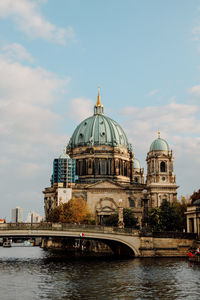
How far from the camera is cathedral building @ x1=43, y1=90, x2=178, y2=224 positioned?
140 m

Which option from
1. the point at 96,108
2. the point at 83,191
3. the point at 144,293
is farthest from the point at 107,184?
the point at 144,293

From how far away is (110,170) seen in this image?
500ft

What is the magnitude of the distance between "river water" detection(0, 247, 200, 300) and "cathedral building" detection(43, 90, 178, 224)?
74241 mm

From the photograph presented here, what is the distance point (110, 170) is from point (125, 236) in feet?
264

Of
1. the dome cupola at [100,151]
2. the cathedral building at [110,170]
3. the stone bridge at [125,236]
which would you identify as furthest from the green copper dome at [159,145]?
the stone bridge at [125,236]

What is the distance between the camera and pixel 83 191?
142 m

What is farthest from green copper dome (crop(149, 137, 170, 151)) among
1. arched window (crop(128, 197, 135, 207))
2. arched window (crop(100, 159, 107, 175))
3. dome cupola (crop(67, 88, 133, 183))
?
arched window (crop(100, 159, 107, 175))

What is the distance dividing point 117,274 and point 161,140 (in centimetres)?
9615

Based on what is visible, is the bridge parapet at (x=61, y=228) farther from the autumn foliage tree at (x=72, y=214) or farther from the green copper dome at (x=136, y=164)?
the green copper dome at (x=136, y=164)

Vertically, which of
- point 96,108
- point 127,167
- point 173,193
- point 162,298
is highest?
point 96,108

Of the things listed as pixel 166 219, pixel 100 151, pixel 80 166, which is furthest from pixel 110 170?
pixel 166 219

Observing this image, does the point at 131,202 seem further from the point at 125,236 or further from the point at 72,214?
the point at 125,236

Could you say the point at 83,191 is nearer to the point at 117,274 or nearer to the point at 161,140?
the point at 161,140

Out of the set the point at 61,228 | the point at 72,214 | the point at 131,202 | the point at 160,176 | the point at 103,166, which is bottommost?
the point at 61,228
